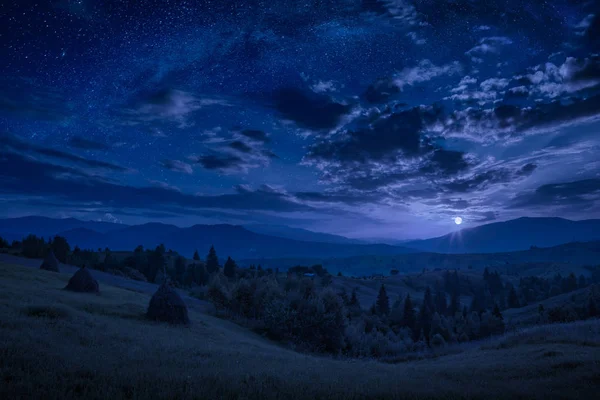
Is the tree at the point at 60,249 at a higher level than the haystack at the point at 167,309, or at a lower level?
higher

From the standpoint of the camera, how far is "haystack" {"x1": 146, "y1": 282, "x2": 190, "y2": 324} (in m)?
27.7

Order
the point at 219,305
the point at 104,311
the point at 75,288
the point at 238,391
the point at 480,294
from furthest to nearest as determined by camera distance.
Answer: the point at 480,294
the point at 219,305
the point at 75,288
the point at 104,311
the point at 238,391

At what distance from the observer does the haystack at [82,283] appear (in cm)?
3444

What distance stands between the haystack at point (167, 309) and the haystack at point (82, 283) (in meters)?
11.4

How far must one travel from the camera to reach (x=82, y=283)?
114 ft

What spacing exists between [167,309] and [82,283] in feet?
43.4

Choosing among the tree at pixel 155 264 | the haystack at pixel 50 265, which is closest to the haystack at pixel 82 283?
the haystack at pixel 50 265

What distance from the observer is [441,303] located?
4505 inches

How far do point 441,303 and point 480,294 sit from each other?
3708cm

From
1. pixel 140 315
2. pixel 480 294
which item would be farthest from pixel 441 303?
pixel 140 315

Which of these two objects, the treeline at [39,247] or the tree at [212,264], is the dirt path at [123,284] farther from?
the tree at [212,264]

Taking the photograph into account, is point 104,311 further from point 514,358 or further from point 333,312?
point 514,358

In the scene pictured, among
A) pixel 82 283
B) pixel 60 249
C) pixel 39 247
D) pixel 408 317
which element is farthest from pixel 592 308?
pixel 60 249

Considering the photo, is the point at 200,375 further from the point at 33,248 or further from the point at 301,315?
the point at 33,248
